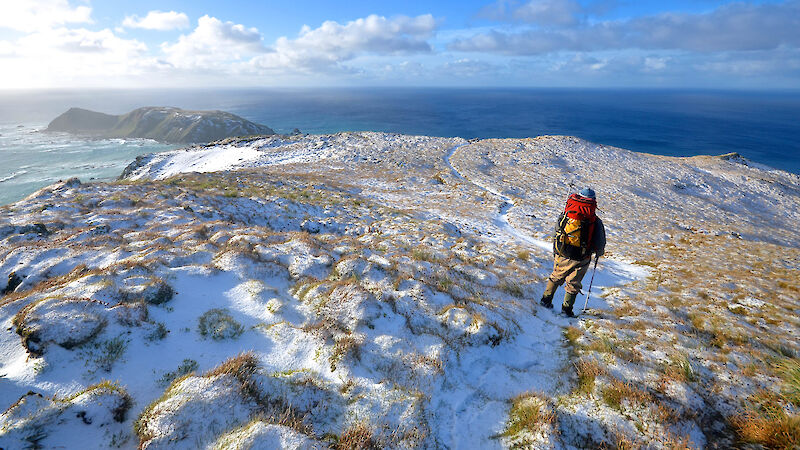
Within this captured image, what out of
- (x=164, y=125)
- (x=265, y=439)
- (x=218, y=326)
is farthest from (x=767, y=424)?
(x=164, y=125)

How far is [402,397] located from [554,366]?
3.78m

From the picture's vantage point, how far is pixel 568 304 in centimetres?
926

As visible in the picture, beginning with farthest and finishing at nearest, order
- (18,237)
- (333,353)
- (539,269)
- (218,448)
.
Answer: (539,269)
(18,237)
(333,353)
(218,448)

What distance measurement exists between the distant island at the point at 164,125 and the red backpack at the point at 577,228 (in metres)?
→ 132

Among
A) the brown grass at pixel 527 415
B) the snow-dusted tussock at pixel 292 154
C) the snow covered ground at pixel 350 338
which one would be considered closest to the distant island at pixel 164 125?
the snow-dusted tussock at pixel 292 154

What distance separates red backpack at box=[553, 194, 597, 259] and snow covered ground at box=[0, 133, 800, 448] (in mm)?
2163

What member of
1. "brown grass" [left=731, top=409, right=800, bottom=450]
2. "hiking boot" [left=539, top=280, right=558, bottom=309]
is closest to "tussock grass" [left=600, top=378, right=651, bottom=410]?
"brown grass" [left=731, top=409, right=800, bottom=450]

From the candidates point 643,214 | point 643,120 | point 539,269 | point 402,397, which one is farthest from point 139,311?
point 643,120

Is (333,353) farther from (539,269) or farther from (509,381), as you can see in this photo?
(539,269)

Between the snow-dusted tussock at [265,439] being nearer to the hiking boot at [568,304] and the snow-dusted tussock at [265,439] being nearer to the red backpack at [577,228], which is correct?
the red backpack at [577,228]

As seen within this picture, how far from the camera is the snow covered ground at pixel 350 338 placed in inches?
180

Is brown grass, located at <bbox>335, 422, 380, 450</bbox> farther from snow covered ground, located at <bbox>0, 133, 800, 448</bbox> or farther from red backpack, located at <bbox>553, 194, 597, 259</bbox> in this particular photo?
red backpack, located at <bbox>553, 194, 597, 259</bbox>

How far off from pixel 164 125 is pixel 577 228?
165 metres

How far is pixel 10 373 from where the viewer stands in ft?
15.9
